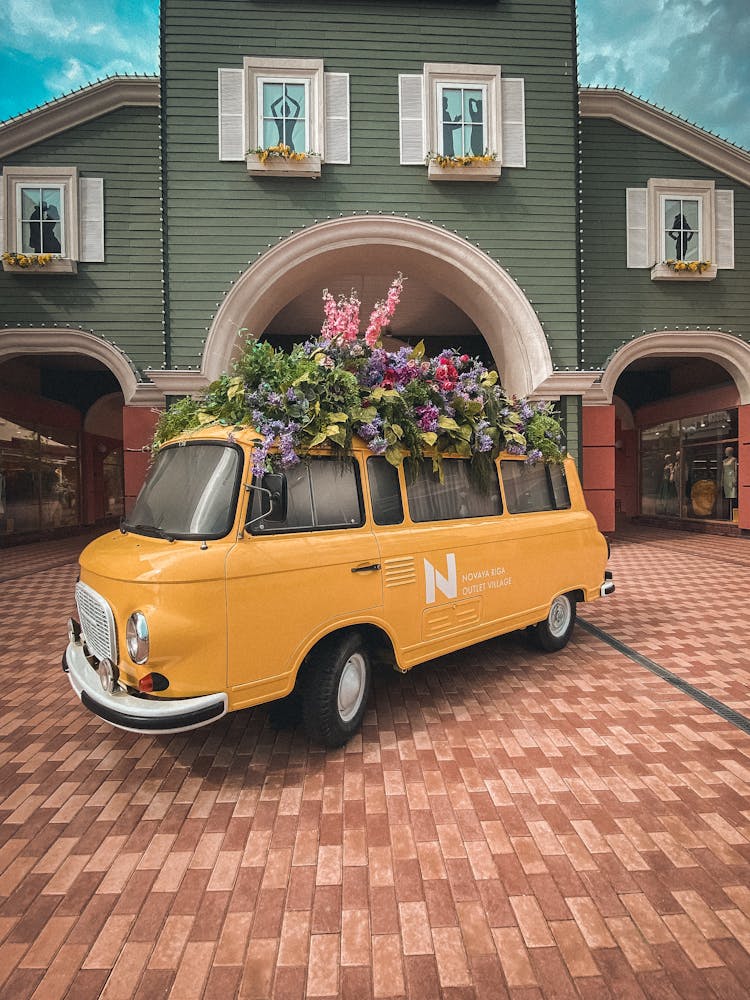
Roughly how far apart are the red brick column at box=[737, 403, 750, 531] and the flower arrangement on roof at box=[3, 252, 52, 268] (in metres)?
15.2

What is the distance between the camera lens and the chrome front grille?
278 centimetres

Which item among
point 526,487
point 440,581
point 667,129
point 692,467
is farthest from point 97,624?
point 692,467

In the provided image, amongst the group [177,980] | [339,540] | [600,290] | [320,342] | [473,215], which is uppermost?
[473,215]

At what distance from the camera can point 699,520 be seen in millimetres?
14453

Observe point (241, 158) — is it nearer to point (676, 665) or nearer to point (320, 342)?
point (320, 342)

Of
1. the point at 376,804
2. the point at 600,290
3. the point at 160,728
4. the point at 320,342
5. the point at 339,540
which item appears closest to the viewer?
the point at 160,728

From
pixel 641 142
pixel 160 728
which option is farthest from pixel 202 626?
pixel 641 142

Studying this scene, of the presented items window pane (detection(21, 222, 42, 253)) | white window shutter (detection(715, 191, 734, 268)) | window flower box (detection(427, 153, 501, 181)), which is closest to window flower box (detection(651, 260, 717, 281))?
white window shutter (detection(715, 191, 734, 268))

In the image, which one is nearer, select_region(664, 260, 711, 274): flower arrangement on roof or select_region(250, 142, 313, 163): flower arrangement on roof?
select_region(250, 142, 313, 163): flower arrangement on roof

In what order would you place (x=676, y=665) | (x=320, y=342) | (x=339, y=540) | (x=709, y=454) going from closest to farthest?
(x=339, y=540) → (x=320, y=342) → (x=676, y=665) → (x=709, y=454)

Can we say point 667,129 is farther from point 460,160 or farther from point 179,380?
point 179,380

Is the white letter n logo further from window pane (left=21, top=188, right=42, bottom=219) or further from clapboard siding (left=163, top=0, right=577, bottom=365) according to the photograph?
window pane (left=21, top=188, right=42, bottom=219)

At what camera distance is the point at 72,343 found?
10469 mm

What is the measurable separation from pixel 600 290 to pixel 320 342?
382 inches
